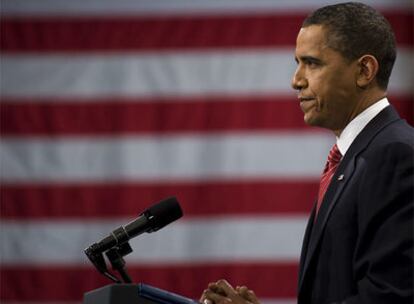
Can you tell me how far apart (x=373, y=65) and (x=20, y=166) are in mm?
2247

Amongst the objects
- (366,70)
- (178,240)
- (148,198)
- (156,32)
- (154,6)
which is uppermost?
(154,6)

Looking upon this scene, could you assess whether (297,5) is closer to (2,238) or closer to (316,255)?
(2,238)

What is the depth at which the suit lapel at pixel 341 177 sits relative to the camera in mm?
1703

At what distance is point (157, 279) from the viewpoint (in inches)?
142

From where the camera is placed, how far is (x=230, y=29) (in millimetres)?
3639

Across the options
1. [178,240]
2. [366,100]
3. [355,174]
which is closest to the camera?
[355,174]


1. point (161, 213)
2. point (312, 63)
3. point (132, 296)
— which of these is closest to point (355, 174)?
point (312, 63)

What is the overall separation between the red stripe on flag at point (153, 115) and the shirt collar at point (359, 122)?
1.77 meters

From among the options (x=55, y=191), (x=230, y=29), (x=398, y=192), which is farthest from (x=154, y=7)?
Result: (x=398, y=192)

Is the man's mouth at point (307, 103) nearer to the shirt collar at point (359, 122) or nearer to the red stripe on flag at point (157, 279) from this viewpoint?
the shirt collar at point (359, 122)

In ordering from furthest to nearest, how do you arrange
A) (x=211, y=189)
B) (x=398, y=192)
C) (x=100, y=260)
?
(x=211, y=189) < (x=100, y=260) < (x=398, y=192)

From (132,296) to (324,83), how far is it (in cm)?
59

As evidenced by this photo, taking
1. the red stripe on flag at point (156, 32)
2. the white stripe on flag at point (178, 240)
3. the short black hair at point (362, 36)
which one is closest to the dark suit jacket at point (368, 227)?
the short black hair at point (362, 36)

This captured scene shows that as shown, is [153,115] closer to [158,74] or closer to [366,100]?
[158,74]
